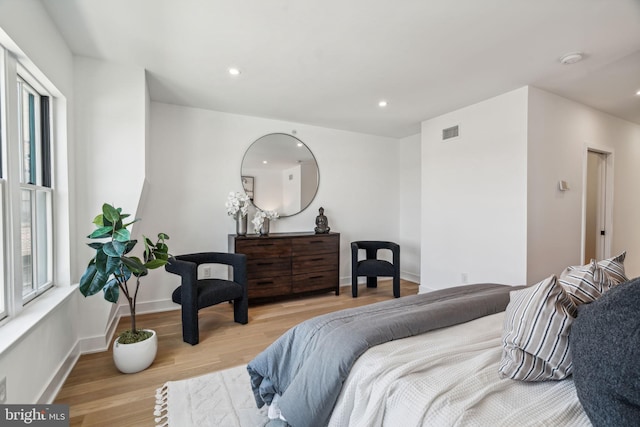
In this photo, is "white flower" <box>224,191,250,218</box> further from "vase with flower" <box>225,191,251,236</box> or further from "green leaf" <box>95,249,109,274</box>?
"green leaf" <box>95,249,109,274</box>

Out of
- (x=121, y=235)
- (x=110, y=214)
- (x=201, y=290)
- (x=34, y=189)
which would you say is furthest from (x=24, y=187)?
(x=201, y=290)

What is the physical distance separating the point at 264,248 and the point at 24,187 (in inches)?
86.3

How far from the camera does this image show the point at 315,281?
3912 millimetres

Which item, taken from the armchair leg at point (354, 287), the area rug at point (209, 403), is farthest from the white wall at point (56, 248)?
the armchair leg at point (354, 287)

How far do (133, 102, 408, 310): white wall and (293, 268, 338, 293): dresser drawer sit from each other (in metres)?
0.61

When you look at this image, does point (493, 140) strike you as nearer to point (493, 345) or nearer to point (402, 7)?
point (402, 7)

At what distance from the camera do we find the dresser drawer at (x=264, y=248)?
3459 millimetres

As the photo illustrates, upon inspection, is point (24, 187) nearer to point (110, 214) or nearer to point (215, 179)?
point (110, 214)

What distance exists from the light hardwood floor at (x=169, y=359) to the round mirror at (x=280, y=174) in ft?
4.45

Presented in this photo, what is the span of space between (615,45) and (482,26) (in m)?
1.15

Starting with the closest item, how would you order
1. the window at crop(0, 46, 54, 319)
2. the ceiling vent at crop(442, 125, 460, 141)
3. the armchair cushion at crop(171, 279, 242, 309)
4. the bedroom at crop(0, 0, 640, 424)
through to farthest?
1. the window at crop(0, 46, 54, 319)
2. the bedroom at crop(0, 0, 640, 424)
3. the armchair cushion at crop(171, 279, 242, 309)
4. the ceiling vent at crop(442, 125, 460, 141)

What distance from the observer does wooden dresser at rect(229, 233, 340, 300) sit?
352 cm

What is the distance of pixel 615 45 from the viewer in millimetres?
2219

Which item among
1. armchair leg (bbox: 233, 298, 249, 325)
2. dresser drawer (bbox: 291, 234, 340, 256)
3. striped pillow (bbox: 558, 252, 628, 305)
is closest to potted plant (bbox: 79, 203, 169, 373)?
armchair leg (bbox: 233, 298, 249, 325)
